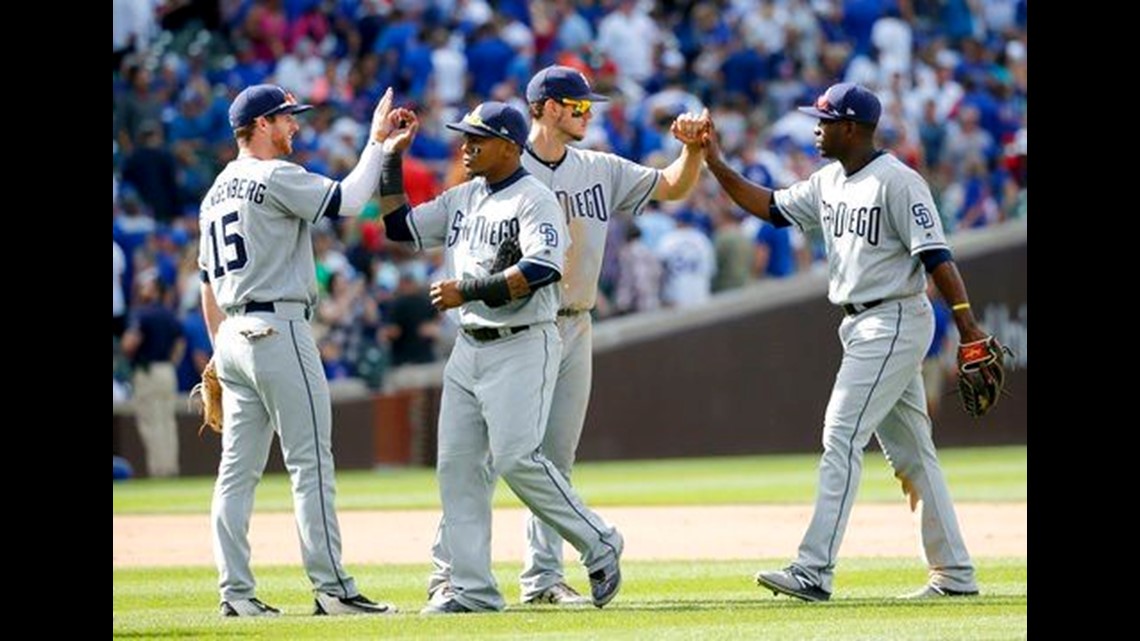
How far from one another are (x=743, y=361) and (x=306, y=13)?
6.05m

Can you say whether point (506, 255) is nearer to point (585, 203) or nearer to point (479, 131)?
point (479, 131)

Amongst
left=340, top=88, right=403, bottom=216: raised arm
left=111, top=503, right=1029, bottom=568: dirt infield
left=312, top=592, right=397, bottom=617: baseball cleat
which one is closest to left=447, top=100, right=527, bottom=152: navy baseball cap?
left=340, top=88, right=403, bottom=216: raised arm

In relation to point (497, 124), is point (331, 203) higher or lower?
lower

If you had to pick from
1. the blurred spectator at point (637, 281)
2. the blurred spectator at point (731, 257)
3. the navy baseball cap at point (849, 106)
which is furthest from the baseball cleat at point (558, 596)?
the blurred spectator at point (731, 257)

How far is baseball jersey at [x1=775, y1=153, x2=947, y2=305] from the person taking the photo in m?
8.80

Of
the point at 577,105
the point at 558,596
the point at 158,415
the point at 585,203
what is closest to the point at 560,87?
the point at 577,105

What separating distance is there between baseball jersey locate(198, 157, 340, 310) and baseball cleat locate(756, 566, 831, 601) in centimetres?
210

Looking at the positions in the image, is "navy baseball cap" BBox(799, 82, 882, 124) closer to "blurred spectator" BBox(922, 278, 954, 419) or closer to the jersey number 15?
the jersey number 15

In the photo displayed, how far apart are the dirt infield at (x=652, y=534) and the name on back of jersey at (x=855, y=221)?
8.63 feet

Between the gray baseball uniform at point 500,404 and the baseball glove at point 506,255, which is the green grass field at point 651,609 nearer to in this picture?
the gray baseball uniform at point 500,404

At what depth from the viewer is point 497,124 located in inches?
336

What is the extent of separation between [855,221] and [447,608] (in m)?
2.23

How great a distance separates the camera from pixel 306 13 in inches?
899
